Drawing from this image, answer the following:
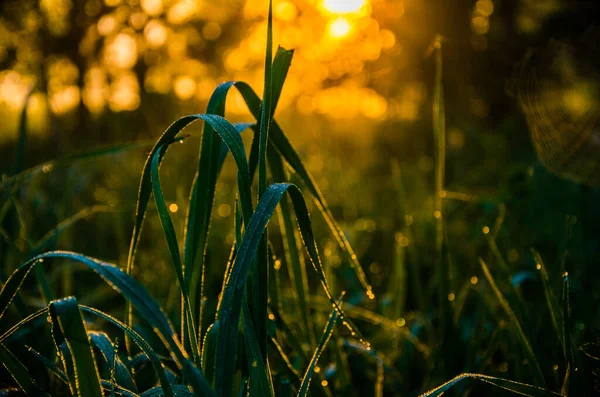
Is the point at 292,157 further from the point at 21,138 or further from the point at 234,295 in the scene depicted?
the point at 21,138

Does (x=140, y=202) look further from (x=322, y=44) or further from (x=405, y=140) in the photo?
(x=322, y=44)

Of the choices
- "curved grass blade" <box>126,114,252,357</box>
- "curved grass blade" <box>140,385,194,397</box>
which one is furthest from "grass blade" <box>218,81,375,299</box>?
"curved grass blade" <box>140,385,194,397</box>

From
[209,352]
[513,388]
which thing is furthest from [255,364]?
[513,388]

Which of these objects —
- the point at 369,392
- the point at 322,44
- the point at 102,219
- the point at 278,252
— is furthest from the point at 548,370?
the point at 322,44

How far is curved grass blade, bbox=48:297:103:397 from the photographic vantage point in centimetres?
45

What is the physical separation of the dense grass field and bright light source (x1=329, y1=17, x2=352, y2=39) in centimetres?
262

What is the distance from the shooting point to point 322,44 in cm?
536

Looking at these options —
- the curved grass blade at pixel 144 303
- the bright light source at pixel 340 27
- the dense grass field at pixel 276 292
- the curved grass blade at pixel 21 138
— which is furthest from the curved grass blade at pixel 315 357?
the bright light source at pixel 340 27

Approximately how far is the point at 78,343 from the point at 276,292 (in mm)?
463

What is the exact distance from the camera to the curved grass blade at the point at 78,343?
1.49 ft

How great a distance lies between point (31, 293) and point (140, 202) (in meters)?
1.19

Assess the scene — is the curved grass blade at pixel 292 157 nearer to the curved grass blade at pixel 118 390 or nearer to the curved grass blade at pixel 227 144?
the curved grass blade at pixel 227 144

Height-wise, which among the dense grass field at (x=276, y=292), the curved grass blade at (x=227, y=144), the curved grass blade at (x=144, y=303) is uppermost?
the curved grass blade at (x=227, y=144)

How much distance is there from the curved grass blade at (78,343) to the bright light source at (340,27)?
A: 14.1ft
